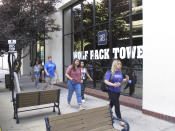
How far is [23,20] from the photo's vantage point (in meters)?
10.7

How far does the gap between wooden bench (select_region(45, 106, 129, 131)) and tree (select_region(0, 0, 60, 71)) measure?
790 centimetres

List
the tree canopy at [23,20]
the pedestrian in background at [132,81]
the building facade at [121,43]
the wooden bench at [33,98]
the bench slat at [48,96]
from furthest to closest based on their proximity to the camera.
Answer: the tree canopy at [23,20]
the pedestrian in background at [132,81]
the bench slat at [48,96]
the building facade at [121,43]
the wooden bench at [33,98]

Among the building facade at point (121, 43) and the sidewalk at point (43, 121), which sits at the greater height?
the building facade at point (121, 43)

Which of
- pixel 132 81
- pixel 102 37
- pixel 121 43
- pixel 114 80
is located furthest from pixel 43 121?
pixel 102 37

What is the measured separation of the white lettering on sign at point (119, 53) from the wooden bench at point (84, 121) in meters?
4.62

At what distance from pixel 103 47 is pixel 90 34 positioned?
154 cm

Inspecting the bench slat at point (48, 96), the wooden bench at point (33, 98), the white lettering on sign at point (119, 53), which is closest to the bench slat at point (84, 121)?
the wooden bench at point (33, 98)

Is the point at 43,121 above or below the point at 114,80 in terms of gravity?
below

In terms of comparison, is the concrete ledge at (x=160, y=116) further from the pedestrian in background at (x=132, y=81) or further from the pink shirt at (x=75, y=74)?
the pink shirt at (x=75, y=74)

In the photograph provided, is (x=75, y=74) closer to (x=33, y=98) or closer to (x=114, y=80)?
(x=33, y=98)

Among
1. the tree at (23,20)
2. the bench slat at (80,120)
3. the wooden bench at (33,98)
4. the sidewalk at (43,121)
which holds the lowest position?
the sidewalk at (43,121)

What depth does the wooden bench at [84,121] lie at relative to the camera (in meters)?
2.76

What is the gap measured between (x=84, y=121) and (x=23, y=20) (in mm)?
9100

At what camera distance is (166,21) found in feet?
16.9
